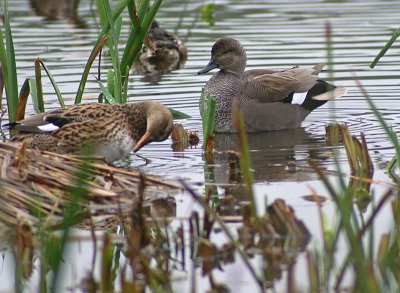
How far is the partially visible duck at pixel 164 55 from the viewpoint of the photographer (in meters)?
12.6

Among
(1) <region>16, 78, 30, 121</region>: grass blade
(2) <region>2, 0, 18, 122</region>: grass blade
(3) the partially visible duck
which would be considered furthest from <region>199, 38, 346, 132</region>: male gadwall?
(3) the partially visible duck

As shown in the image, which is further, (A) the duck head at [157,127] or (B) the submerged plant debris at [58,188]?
(A) the duck head at [157,127]

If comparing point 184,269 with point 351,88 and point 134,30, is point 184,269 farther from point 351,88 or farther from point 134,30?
point 351,88

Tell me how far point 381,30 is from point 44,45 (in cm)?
432

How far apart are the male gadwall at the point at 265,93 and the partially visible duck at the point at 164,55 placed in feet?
9.42

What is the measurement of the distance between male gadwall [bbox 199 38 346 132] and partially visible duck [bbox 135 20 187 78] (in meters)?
2.87

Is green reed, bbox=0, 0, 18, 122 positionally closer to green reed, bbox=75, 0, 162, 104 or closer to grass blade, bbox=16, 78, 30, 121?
grass blade, bbox=16, 78, 30, 121

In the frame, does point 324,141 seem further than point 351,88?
No

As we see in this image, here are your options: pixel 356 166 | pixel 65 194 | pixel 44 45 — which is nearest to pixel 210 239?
pixel 65 194

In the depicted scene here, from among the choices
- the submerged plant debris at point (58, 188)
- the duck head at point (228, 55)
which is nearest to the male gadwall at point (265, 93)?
the duck head at point (228, 55)

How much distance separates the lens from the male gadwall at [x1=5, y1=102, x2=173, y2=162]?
6.60 metres

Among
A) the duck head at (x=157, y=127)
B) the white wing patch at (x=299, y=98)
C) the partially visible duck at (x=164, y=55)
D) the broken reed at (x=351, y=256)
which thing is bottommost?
the broken reed at (x=351, y=256)

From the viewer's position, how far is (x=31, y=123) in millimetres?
6805

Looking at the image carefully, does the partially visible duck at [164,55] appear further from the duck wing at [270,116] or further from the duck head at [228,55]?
the duck wing at [270,116]
